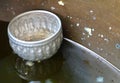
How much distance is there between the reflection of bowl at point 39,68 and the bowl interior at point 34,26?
113mm

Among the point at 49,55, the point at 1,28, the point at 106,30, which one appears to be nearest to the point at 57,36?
the point at 49,55

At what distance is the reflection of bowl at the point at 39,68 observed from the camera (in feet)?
3.69

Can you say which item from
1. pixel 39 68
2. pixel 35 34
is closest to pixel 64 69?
pixel 39 68

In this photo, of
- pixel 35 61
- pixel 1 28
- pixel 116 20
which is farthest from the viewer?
pixel 1 28

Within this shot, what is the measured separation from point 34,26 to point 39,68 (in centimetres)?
21

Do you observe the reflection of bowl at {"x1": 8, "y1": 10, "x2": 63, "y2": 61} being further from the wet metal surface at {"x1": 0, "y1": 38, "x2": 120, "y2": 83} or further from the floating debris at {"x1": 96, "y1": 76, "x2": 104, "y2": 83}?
the floating debris at {"x1": 96, "y1": 76, "x2": 104, "y2": 83}

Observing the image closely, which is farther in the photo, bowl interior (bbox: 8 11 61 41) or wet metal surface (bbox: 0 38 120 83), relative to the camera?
bowl interior (bbox: 8 11 61 41)

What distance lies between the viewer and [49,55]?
1142 mm

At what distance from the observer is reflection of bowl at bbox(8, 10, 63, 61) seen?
43.5 inches

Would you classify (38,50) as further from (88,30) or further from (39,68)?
(88,30)

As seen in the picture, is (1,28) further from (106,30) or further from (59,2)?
(106,30)

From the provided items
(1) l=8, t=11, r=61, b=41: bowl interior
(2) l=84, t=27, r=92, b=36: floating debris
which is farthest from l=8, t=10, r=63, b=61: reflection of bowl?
(2) l=84, t=27, r=92, b=36: floating debris

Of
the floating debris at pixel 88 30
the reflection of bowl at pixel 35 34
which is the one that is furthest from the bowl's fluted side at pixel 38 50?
the floating debris at pixel 88 30

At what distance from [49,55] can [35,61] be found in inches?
2.6
